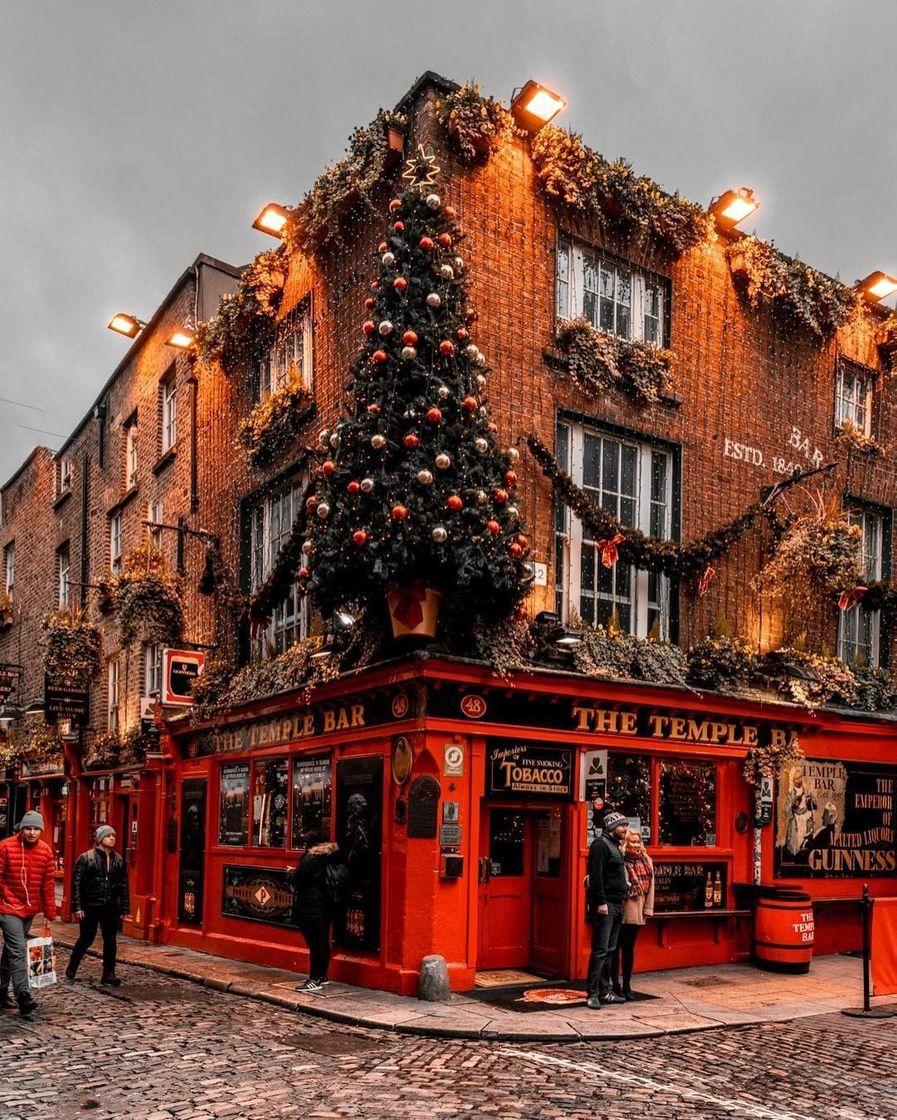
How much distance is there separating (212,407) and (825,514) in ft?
34.0

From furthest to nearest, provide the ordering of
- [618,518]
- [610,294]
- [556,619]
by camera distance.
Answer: [610,294], [618,518], [556,619]

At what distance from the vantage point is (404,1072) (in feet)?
27.9

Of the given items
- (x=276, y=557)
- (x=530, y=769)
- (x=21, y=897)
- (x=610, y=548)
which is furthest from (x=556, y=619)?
(x=21, y=897)

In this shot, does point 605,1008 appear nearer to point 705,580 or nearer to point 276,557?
point 705,580

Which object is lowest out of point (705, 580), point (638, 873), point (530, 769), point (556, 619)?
point (638, 873)

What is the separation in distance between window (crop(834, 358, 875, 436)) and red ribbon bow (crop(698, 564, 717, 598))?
4443mm

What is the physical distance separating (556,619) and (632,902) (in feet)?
11.0

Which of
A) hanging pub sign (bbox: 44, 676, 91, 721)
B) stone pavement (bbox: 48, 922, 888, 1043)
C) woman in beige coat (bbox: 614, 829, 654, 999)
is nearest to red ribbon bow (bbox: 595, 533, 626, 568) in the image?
woman in beige coat (bbox: 614, 829, 654, 999)

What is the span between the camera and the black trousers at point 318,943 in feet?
40.9

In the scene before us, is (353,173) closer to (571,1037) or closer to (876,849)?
(571,1037)

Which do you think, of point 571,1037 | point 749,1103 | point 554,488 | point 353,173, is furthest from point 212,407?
point 749,1103

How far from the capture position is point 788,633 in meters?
16.7

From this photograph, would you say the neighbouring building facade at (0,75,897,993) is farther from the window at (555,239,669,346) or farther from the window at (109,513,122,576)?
the window at (109,513,122,576)

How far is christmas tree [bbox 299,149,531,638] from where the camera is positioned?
38.3 feet
